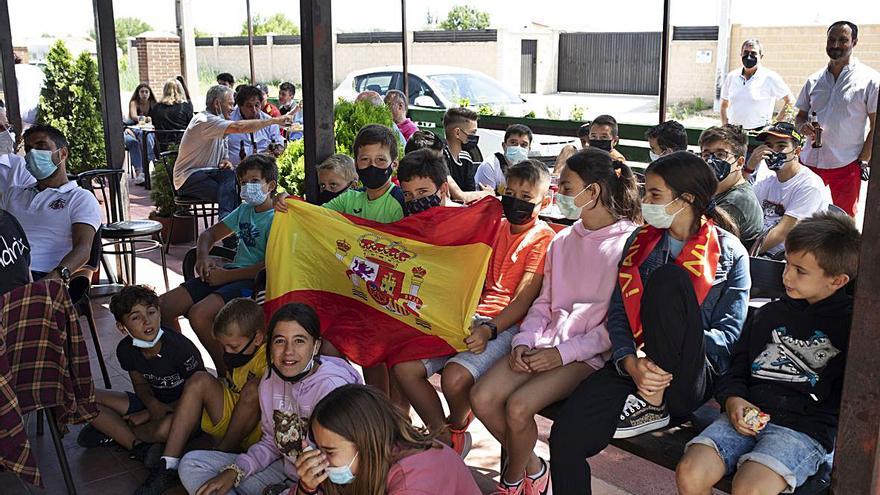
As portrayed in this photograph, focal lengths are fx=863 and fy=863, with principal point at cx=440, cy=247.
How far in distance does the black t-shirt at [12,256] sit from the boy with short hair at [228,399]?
97 centimetres

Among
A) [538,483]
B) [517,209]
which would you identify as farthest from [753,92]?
[538,483]

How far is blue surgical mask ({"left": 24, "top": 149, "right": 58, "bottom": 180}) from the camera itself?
538 cm

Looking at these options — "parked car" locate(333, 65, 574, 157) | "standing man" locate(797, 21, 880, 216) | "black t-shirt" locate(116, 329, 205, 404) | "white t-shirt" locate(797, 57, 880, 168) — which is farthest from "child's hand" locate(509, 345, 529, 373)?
"parked car" locate(333, 65, 574, 157)

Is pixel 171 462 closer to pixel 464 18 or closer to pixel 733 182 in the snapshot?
pixel 733 182

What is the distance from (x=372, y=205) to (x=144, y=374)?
148cm

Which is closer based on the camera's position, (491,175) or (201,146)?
(491,175)

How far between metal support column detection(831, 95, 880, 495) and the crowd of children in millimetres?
169

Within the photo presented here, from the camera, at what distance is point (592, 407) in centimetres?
324

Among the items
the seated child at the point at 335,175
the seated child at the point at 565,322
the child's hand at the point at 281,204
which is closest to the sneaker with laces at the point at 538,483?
the seated child at the point at 565,322

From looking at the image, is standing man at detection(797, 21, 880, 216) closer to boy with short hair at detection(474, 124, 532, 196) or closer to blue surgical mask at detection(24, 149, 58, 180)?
boy with short hair at detection(474, 124, 532, 196)

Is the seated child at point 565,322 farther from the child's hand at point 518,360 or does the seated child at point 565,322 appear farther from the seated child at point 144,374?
the seated child at point 144,374

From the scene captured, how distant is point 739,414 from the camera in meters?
2.92

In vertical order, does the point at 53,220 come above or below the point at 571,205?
below

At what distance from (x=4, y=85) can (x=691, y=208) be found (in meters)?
9.37
